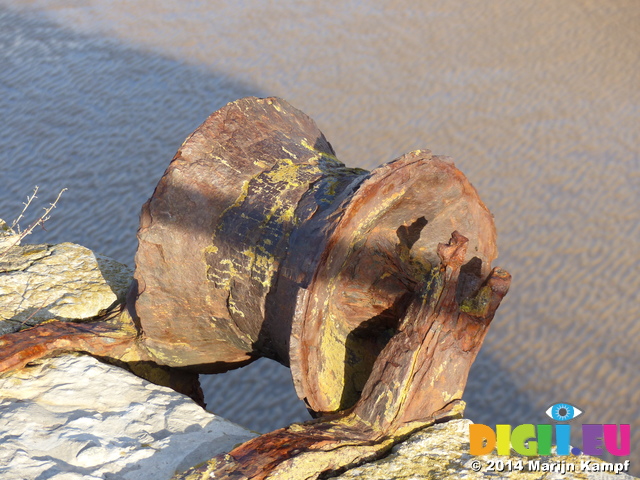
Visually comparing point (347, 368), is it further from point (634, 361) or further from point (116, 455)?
point (634, 361)

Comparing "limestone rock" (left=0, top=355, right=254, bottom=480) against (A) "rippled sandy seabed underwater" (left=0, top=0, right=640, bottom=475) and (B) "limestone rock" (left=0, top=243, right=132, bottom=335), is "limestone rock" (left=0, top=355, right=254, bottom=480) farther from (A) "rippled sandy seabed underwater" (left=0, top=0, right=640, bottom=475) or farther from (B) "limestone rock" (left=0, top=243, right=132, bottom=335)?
(A) "rippled sandy seabed underwater" (left=0, top=0, right=640, bottom=475)

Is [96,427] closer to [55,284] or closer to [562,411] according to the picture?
[55,284]

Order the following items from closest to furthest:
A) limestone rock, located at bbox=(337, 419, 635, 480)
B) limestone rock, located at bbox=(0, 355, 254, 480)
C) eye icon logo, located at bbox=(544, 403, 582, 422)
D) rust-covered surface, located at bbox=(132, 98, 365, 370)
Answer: limestone rock, located at bbox=(337, 419, 635, 480) < limestone rock, located at bbox=(0, 355, 254, 480) < rust-covered surface, located at bbox=(132, 98, 365, 370) < eye icon logo, located at bbox=(544, 403, 582, 422)

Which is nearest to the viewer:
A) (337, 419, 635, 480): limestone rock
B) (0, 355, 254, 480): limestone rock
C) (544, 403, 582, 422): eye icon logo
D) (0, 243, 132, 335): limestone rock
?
(337, 419, 635, 480): limestone rock

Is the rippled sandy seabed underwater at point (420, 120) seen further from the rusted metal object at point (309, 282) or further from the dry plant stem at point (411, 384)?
the dry plant stem at point (411, 384)

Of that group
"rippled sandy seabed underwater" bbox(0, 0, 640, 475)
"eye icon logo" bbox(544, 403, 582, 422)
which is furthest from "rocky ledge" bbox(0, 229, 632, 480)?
"rippled sandy seabed underwater" bbox(0, 0, 640, 475)

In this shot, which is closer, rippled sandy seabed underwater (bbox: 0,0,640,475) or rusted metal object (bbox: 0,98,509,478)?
rusted metal object (bbox: 0,98,509,478)

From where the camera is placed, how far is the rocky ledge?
229 centimetres

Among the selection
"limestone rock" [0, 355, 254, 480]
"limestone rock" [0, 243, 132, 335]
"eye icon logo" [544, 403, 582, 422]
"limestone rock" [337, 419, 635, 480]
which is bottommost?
"eye icon logo" [544, 403, 582, 422]

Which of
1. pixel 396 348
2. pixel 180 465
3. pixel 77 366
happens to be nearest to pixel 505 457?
pixel 396 348

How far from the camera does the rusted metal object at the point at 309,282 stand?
94.3 inches

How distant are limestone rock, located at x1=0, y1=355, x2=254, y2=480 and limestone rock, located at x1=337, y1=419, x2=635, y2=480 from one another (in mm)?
579

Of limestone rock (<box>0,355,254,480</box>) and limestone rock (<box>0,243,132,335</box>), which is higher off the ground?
limestone rock (<box>0,243,132,335</box>)

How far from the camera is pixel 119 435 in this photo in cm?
253
